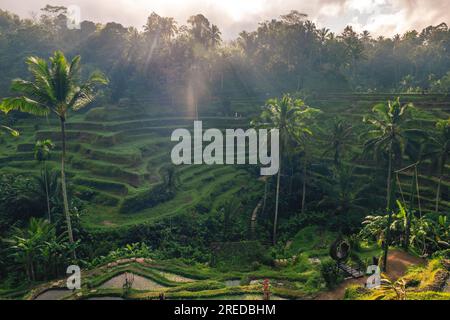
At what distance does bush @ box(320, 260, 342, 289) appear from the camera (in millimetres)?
13977

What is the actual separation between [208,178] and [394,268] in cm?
1772

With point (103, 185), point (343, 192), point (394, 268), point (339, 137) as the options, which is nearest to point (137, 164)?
point (103, 185)

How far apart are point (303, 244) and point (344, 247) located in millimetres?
8726

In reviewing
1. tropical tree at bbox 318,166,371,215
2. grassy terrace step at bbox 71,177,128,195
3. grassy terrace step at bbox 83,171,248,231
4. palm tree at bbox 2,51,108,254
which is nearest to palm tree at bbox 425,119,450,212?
tropical tree at bbox 318,166,371,215

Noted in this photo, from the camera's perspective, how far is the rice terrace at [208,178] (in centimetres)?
1496

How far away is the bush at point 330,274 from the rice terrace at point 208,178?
7 centimetres

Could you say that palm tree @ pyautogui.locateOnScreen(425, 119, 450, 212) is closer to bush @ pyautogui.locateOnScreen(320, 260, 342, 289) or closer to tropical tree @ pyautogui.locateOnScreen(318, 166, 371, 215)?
tropical tree @ pyautogui.locateOnScreen(318, 166, 371, 215)

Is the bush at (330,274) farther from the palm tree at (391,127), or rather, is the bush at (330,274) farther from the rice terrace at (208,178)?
the palm tree at (391,127)

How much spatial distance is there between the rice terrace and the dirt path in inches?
3.9

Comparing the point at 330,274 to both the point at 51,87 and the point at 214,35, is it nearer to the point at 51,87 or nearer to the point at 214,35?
the point at 51,87

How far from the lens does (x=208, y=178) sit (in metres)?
30.8

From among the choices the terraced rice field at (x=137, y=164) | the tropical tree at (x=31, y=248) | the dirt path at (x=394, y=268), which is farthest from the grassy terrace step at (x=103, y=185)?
the dirt path at (x=394, y=268)
